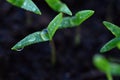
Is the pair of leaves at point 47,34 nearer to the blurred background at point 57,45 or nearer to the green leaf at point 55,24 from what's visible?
the green leaf at point 55,24

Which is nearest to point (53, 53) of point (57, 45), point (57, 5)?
point (57, 45)

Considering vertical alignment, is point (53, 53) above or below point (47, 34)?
below

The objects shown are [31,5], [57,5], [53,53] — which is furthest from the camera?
[53,53]

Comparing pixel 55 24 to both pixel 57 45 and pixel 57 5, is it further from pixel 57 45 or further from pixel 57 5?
pixel 57 45

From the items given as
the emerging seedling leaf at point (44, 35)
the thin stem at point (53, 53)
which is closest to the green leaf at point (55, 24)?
the emerging seedling leaf at point (44, 35)

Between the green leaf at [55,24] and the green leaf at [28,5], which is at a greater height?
the green leaf at [28,5]

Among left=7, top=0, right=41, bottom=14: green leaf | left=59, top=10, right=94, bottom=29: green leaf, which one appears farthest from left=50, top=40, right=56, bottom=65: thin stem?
left=7, top=0, right=41, bottom=14: green leaf

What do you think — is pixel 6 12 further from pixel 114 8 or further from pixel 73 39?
pixel 114 8

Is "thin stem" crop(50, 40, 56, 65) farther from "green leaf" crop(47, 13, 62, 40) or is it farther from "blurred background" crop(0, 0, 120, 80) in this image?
"green leaf" crop(47, 13, 62, 40)
